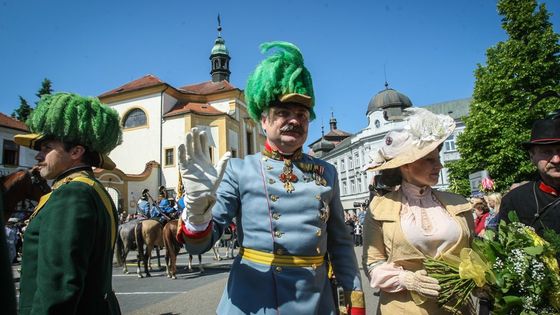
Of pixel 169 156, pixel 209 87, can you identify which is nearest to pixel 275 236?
pixel 169 156

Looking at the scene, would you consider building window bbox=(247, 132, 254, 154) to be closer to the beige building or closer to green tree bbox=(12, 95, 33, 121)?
the beige building

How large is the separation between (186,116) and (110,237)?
3103cm

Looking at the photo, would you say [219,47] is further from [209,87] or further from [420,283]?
[420,283]

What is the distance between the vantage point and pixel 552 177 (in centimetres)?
269

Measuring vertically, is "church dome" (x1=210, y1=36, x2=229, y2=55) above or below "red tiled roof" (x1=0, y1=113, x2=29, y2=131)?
above

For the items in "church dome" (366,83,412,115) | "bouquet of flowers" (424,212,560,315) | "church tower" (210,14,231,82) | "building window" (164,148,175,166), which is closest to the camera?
"bouquet of flowers" (424,212,560,315)

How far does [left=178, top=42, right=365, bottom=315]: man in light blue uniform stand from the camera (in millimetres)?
1612

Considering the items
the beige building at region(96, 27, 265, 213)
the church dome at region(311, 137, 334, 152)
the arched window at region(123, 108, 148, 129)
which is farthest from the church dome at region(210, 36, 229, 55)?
the church dome at region(311, 137, 334, 152)

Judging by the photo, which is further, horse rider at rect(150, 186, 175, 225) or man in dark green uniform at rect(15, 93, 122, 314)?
horse rider at rect(150, 186, 175, 225)

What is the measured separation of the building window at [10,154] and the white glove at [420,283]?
31.2 m

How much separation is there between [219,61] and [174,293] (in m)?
38.6

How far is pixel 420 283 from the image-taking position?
2090 mm

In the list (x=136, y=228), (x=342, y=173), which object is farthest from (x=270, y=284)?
(x=342, y=173)

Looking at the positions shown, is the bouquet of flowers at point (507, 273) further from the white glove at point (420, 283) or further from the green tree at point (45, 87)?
the green tree at point (45, 87)
